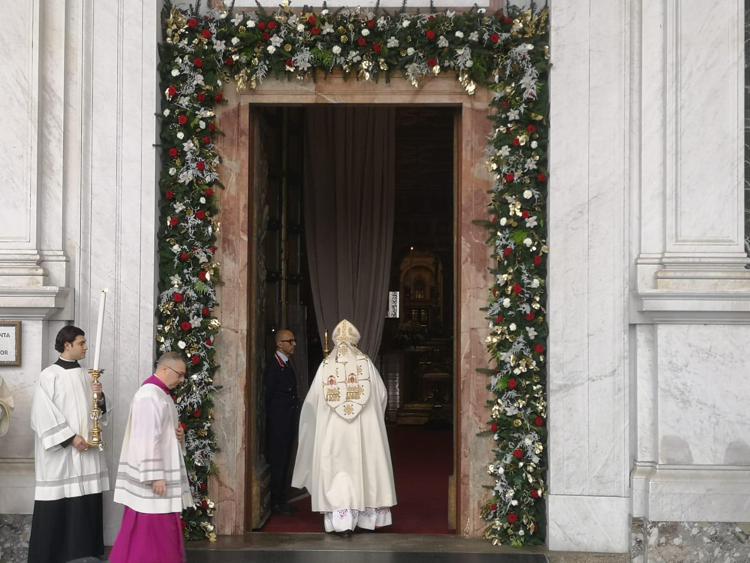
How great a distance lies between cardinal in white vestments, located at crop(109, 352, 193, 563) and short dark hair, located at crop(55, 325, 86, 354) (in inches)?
34.8

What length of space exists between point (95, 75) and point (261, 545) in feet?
13.1

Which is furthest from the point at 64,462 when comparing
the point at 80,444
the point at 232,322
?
the point at 232,322

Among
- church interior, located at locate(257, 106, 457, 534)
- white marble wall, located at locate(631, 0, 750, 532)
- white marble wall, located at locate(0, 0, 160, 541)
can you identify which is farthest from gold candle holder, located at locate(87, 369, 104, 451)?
white marble wall, located at locate(631, 0, 750, 532)

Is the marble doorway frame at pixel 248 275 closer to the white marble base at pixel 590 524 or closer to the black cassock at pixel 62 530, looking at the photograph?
the white marble base at pixel 590 524

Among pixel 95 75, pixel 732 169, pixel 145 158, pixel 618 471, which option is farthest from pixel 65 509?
pixel 732 169

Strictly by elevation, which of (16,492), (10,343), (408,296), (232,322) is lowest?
(16,492)

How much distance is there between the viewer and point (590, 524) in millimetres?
8656

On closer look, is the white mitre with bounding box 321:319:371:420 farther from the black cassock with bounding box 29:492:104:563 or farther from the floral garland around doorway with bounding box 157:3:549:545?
the black cassock with bounding box 29:492:104:563

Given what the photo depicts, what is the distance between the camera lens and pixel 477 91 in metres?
9.29

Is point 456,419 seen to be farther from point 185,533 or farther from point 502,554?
point 185,533

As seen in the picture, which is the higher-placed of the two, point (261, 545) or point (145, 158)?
point (145, 158)

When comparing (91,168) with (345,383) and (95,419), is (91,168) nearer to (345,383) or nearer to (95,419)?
(95,419)

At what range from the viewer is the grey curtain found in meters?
13.5

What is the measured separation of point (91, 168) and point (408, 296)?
12.2 meters
